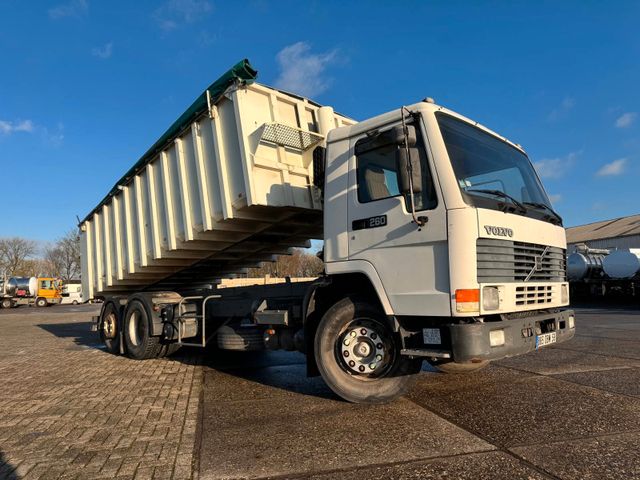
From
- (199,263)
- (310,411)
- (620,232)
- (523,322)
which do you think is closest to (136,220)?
(199,263)

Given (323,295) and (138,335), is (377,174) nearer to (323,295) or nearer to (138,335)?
(323,295)

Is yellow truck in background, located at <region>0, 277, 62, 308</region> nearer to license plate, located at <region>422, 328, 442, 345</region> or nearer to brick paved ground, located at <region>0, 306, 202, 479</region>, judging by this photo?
brick paved ground, located at <region>0, 306, 202, 479</region>

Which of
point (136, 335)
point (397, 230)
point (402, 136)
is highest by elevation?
point (402, 136)

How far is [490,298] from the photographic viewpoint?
4.03 metres

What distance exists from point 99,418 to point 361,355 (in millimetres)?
2692

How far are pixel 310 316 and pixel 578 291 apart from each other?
23.8 metres

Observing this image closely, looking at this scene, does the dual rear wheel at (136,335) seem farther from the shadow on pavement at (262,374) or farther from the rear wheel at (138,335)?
the shadow on pavement at (262,374)

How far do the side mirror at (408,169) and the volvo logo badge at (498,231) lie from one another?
2.28ft

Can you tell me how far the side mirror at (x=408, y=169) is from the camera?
4.13 m

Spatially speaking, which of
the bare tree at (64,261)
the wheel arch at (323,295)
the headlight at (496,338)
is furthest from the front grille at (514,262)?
the bare tree at (64,261)

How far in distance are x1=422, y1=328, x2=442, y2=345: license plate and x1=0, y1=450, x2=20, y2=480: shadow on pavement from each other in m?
3.33

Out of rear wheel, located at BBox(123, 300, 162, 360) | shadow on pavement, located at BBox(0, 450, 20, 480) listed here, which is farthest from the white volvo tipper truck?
shadow on pavement, located at BBox(0, 450, 20, 480)

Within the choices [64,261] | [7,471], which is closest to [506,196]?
[7,471]

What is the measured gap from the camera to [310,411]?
4.54m
